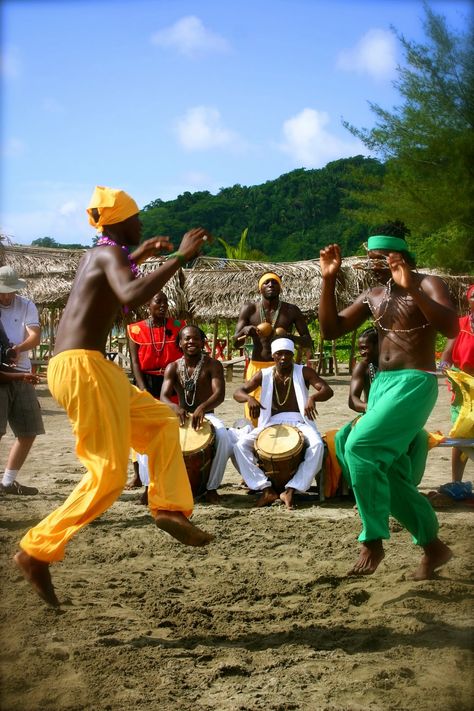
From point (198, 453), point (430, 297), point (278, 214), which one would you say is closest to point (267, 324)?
point (198, 453)

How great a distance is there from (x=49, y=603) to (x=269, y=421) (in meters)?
3.41

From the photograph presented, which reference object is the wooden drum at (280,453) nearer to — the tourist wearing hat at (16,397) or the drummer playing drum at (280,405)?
the drummer playing drum at (280,405)

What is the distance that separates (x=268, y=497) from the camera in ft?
22.1

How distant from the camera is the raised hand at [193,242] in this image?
3.89 metres

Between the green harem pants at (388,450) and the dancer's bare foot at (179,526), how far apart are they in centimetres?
85

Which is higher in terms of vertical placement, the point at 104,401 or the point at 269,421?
the point at 104,401

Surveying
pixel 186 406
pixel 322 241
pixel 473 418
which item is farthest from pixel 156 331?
pixel 322 241

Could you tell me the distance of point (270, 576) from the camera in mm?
4848

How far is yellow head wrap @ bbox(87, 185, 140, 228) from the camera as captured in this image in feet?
13.9

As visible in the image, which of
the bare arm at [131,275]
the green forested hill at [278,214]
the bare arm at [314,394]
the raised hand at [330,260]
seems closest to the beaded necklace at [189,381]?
the bare arm at [314,394]

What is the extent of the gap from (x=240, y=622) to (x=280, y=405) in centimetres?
324

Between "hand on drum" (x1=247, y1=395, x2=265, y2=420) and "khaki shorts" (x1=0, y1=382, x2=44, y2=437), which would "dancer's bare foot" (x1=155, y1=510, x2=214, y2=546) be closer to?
"hand on drum" (x1=247, y1=395, x2=265, y2=420)

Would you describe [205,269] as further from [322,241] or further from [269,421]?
[322,241]

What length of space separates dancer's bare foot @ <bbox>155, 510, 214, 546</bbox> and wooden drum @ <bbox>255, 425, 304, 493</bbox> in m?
2.65
